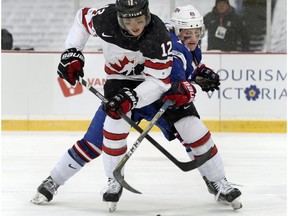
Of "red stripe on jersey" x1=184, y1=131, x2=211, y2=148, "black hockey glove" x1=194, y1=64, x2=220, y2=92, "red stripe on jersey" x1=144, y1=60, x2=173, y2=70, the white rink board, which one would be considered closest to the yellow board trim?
the white rink board

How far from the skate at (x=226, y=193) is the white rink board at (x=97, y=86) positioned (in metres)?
3.58

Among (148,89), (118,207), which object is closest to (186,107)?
(148,89)

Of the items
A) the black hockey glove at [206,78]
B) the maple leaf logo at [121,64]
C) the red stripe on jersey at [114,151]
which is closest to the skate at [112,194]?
the red stripe on jersey at [114,151]

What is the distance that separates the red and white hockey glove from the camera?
146 inches

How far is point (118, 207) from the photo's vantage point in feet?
12.5

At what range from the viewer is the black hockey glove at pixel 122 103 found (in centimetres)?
352

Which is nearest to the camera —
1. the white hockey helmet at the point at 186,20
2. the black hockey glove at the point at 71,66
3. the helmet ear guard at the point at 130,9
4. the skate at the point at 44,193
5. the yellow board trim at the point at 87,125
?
the helmet ear guard at the point at 130,9

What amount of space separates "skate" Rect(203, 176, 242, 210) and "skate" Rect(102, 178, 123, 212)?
0.46 m

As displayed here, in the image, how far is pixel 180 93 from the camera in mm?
3717

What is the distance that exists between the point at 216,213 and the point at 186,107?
0.50 m

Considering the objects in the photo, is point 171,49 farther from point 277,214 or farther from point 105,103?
point 277,214

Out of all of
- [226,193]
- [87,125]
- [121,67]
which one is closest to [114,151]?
[121,67]

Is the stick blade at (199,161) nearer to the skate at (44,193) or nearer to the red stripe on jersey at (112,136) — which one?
the red stripe on jersey at (112,136)

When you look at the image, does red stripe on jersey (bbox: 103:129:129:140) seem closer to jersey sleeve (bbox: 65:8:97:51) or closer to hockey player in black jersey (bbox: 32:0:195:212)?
hockey player in black jersey (bbox: 32:0:195:212)
